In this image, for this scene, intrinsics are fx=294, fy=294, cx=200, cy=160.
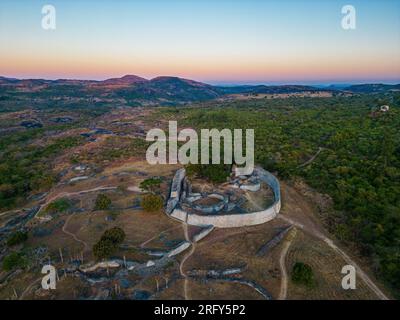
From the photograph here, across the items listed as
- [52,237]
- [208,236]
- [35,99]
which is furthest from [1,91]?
[208,236]

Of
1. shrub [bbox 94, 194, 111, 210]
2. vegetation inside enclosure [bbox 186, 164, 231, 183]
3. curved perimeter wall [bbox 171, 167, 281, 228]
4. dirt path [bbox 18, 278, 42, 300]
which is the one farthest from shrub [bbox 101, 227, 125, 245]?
vegetation inside enclosure [bbox 186, 164, 231, 183]

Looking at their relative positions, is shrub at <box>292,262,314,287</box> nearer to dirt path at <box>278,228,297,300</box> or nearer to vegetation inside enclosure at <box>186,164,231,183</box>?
dirt path at <box>278,228,297,300</box>

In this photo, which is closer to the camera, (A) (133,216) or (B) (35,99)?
(A) (133,216)

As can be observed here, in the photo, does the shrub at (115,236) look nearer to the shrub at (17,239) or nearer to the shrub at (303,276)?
the shrub at (17,239)

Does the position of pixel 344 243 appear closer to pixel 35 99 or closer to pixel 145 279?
pixel 145 279

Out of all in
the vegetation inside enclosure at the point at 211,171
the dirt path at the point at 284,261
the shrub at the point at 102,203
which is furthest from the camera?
the vegetation inside enclosure at the point at 211,171

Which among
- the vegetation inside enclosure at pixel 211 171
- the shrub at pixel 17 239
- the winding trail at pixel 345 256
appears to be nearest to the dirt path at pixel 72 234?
the shrub at pixel 17 239
